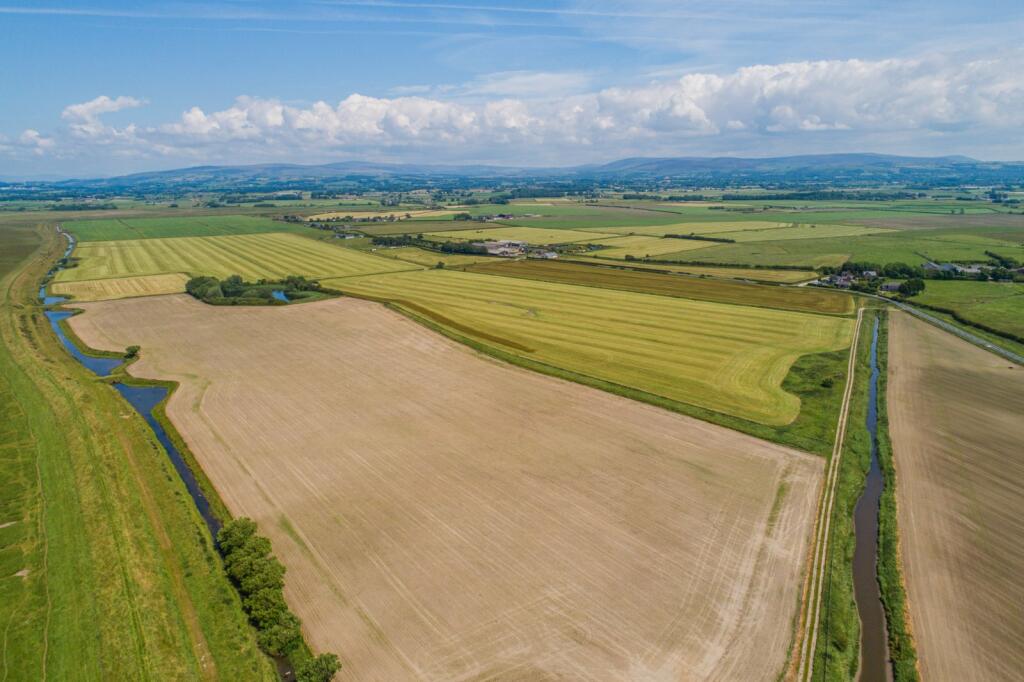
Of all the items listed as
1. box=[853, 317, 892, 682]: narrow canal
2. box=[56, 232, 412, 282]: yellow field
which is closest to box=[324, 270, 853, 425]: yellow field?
box=[853, 317, 892, 682]: narrow canal

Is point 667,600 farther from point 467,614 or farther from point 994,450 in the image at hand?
point 994,450

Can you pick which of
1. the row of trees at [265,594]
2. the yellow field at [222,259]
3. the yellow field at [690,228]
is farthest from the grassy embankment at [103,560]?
the yellow field at [690,228]

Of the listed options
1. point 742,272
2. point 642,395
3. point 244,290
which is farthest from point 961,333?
point 244,290

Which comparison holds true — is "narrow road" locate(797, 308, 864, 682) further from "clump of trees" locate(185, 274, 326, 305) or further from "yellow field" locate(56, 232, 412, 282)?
"yellow field" locate(56, 232, 412, 282)

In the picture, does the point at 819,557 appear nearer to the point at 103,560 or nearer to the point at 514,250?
the point at 103,560

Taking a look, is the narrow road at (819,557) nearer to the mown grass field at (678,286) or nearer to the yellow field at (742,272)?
the mown grass field at (678,286)
